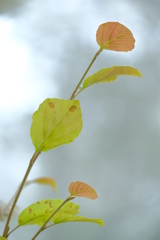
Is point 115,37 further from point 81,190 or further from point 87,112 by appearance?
point 87,112

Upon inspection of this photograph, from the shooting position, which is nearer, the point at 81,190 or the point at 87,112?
the point at 81,190

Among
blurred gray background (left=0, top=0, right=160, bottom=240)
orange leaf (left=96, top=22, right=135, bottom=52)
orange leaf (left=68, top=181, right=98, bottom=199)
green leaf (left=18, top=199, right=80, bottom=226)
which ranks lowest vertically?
green leaf (left=18, top=199, right=80, bottom=226)

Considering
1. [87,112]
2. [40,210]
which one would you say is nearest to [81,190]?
[40,210]

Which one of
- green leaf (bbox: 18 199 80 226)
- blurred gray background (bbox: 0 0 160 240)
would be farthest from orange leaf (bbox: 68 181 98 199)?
blurred gray background (bbox: 0 0 160 240)

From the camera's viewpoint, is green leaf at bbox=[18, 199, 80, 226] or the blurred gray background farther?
the blurred gray background

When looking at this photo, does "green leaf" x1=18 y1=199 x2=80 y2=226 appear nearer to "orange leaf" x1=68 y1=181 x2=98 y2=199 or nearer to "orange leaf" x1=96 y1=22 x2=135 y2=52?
"orange leaf" x1=68 y1=181 x2=98 y2=199
